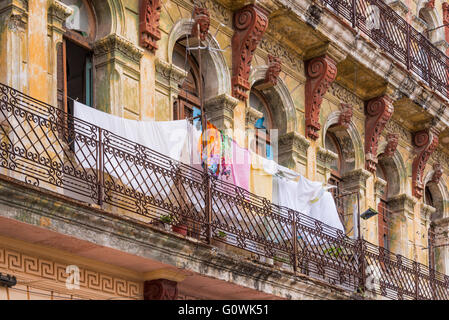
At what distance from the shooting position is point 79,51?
48.5 feet

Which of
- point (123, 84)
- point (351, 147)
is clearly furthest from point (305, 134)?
point (123, 84)

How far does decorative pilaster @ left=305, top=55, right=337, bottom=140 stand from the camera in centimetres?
1850

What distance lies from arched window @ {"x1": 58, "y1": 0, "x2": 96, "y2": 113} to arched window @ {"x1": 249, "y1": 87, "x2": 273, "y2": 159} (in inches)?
140

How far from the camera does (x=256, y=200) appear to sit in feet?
50.2

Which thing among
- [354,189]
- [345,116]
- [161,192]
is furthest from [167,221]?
[354,189]

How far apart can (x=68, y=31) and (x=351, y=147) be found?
7.03 metres

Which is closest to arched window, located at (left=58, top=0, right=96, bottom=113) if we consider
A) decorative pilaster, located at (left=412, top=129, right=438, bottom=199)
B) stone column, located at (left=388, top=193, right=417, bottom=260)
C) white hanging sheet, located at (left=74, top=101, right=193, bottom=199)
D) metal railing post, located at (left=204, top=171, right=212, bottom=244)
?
white hanging sheet, located at (left=74, top=101, right=193, bottom=199)

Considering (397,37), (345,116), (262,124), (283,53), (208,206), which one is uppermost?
(397,37)

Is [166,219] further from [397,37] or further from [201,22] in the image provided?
[397,37]

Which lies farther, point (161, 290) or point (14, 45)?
point (161, 290)

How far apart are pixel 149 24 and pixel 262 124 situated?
345cm

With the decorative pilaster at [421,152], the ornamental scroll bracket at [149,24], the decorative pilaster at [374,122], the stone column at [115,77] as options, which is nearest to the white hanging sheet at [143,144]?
the stone column at [115,77]

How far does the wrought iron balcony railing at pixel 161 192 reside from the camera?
12.2 meters

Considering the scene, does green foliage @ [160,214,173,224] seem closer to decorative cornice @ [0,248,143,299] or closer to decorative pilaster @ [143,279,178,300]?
decorative pilaster @ [143,279,178,300]
